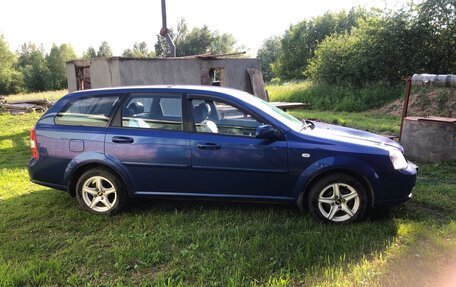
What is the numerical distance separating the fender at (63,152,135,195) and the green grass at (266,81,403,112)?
15101mm

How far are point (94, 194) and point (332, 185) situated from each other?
2.82m

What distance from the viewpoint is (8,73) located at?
202ft

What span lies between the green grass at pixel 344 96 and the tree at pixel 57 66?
55.6 metres

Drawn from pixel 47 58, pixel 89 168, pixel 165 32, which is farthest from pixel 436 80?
pixel 47 58

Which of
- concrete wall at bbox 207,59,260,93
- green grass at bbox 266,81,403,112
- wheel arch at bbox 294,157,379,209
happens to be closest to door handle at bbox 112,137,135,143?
wheel arch at bbox 294,157,379,209

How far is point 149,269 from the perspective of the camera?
3625mm

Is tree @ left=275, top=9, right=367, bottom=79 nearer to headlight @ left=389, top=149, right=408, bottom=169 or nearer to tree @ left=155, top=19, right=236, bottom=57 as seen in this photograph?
tree @ left=155, top=19, right=236, bottom=57

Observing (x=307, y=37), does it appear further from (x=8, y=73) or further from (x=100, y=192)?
(x=100, y=192)

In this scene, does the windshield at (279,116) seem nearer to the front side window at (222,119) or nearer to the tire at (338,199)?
the front side window at (222,119)

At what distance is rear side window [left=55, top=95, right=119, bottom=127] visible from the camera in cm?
496

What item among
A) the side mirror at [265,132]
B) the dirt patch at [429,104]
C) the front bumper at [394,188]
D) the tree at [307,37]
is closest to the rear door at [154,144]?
the side mirror at [265,132]

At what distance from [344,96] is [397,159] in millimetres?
15883

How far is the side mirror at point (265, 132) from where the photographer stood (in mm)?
4414

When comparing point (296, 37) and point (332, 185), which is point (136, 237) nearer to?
point (332, 185)
